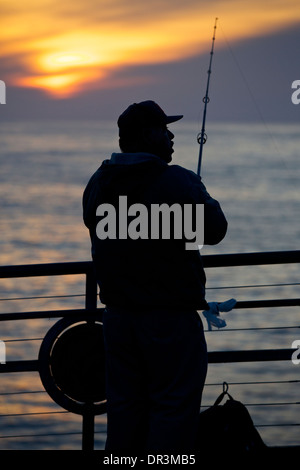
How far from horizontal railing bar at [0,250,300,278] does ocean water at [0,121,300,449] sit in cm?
38

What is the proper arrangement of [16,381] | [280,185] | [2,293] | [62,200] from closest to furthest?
[16,381], [2,293], [62,200], [280,185]

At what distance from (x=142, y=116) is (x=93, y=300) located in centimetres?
123

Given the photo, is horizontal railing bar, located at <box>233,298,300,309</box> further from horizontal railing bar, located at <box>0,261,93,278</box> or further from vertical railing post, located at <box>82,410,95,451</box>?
vertical railing post, located at <box>82,410,95,451</box>

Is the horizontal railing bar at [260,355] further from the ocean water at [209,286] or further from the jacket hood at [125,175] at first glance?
the jacket hood at [125,175]

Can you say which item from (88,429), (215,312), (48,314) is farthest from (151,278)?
(88,429)

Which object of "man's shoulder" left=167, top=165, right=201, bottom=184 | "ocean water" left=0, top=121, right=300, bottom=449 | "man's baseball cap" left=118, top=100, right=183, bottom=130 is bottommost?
"ocean water" left=0, top=121, right=300, bottom=449

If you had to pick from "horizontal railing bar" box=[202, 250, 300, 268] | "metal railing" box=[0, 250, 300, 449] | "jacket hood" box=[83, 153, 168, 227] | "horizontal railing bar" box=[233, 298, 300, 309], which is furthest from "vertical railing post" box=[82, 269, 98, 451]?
"jacket hood" box=[83, 153, 168, 227]

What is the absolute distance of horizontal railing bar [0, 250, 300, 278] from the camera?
13.5ft

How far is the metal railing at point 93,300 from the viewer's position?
162 inches

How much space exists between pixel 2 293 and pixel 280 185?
3133 centimetres
